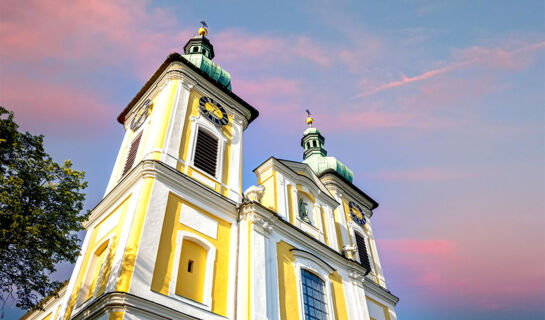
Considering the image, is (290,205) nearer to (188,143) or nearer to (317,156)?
(188,143)

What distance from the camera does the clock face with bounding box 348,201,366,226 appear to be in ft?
83.6

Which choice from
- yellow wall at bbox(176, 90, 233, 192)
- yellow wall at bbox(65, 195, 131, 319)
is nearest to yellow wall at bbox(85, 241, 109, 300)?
yellow wall at bbox(65, 195, 131, 319)

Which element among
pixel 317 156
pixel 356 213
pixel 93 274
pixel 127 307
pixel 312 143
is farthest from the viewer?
pixel 312 143

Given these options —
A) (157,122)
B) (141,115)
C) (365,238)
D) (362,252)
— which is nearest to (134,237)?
(157,122)

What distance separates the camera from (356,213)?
26.0 metres

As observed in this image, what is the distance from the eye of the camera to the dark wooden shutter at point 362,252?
23281 mm

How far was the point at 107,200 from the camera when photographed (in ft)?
51.0

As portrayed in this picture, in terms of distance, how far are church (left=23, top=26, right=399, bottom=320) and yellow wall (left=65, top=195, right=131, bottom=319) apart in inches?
2.4

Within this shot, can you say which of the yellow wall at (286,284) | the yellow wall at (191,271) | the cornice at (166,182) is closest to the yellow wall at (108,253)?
the cornice at (166,182)

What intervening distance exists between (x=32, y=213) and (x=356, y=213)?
19682 mm

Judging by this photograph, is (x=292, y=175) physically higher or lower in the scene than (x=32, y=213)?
higher

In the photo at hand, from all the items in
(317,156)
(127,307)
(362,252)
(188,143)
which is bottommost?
(127,307)

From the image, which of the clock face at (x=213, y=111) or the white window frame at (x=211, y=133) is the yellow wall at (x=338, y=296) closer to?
the white window frame at (x=211, y=133)

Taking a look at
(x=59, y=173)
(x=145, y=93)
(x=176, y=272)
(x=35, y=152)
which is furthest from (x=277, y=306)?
(x=145, y=93)
